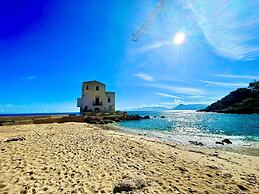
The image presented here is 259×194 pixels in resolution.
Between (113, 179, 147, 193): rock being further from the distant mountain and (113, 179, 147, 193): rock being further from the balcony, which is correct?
the distant mountain

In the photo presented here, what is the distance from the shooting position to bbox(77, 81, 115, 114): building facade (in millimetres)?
62594

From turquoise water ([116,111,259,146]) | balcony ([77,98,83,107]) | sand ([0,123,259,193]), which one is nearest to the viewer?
sand ([0,123,259,193])

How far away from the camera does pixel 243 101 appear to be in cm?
13388

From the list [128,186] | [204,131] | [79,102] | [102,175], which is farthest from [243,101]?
[128,186]

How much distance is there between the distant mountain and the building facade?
93690 millimetres

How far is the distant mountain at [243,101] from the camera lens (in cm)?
12262

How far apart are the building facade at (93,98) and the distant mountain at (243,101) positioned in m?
93.7

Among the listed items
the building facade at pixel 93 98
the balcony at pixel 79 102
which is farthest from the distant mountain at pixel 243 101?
the balcony at pixel 79 102

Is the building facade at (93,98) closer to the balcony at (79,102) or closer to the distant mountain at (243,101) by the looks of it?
the balcony at (79,102)

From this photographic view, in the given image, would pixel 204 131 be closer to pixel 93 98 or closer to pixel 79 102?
pixel 93 98

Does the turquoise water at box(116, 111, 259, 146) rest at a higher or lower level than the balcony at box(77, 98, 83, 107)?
lower

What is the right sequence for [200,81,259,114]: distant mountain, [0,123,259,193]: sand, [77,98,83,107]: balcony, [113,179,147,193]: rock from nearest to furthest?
[113,179,147,193]: rock → [0,123,259,193]: sand → [77,98,83,107]: balcony → [200,81,259,114]: distant mountain

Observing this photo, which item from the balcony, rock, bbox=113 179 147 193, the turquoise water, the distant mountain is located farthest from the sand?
the distant mountain

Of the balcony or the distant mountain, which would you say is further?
the distant mountain
